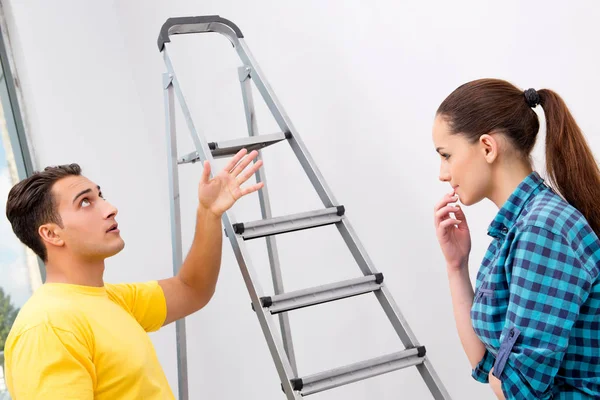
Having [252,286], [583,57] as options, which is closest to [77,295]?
[252,286]

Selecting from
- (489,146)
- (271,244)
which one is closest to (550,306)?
(489,146)

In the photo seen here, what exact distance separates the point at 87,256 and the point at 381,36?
4.02 ft

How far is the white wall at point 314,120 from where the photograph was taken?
2.10m

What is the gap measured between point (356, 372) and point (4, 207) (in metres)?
2.12

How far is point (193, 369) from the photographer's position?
11.8ft

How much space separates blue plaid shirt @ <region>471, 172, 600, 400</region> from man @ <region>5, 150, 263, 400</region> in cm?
87

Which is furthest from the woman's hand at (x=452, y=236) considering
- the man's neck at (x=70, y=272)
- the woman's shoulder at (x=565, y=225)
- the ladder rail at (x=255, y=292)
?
the man's neck at (x=70, y=272)

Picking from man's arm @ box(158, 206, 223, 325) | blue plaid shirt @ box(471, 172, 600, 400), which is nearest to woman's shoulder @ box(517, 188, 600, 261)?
blue plaid shirt @ box(471, 172, 600, 400)

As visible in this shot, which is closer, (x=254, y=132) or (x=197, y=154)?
(x=197, y=154)

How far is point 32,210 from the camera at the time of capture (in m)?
2.03

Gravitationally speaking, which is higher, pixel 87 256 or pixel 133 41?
pixel 133 41

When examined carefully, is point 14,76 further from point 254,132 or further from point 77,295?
point 77,295

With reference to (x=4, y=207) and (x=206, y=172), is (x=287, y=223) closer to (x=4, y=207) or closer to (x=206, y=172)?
(x=206, y=172)

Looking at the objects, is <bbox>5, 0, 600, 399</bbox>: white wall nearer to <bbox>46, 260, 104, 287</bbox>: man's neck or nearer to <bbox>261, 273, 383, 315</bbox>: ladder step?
<bbox>261, 273, 383, 315</bbox>: ladder step
